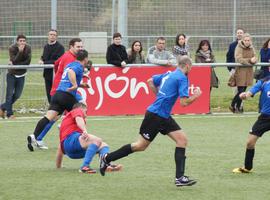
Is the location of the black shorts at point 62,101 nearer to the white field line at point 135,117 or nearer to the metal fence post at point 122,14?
the white field line at point 135,117

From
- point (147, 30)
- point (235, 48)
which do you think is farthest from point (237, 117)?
point (147, 30)

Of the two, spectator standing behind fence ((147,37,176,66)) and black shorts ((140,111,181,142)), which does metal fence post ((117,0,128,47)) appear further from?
black shorts ((140,111,181,142))

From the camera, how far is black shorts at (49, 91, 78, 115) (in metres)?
12.8

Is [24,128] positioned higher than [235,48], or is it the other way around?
[235,48]

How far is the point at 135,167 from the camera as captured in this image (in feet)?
37.2

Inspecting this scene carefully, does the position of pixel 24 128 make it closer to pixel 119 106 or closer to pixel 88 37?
pixel 119 106

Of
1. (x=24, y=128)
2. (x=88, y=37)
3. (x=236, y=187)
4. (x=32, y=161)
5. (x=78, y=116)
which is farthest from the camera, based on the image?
(x=88, y=37)

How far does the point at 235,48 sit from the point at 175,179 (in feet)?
30.7

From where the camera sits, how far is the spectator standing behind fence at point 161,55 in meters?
17.8

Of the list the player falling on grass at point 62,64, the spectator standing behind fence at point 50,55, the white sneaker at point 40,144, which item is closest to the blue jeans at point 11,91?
the spectator standing behind fence at point 50,55

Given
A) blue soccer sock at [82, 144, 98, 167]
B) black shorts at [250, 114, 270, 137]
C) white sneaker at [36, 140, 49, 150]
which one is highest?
black shorts at [250, 114, 270, 137]

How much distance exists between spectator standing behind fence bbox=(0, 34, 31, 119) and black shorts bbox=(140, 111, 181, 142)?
7796 millimetres

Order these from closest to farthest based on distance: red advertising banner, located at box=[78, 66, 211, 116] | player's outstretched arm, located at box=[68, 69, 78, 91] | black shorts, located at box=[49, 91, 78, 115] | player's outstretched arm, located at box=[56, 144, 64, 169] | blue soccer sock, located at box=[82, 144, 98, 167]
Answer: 1. blue soccer sock, located at box=[82, 144, 98, 167]
2. player's outstretched arm, located at box=[56, 144, 64, 169]
3. player's outstretched arm, located at box=[68, 69, 78, 91]
4. black shorts, located at box=[49, 91, 78, 115]
5. red advertising banner, located at box=[78, 66, 211, 116]

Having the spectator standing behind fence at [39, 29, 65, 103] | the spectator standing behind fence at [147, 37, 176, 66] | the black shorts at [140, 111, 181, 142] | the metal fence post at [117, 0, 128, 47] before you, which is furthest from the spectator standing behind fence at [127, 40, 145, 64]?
the black shorts at [140, 111, 181, 142]
